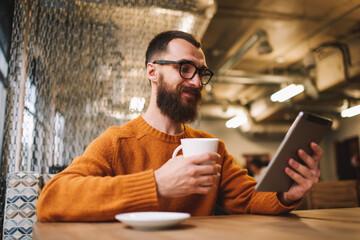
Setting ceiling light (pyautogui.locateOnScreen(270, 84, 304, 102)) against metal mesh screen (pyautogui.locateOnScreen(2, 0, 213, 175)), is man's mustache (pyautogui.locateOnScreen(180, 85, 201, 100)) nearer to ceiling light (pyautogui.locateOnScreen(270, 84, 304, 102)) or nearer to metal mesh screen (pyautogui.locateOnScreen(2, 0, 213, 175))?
metal mesh screen (pyautogui.locateOnScreen(2, 0, 213, 175))

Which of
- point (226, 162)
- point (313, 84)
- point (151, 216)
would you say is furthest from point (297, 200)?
point (313, 84)

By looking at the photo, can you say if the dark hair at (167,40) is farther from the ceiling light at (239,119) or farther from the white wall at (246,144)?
the white wall at (246,144)

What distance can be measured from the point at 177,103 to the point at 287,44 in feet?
17.7

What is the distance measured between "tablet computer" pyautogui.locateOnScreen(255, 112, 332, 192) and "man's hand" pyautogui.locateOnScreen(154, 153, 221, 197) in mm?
207

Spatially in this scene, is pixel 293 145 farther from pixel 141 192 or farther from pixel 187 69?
pixel 187 69

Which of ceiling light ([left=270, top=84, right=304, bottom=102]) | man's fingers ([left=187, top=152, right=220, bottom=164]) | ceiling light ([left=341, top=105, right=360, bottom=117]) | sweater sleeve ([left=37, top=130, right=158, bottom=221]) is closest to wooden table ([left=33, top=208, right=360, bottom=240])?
sweater sleeve ([left=37, top=130, right=158, bottom=221])

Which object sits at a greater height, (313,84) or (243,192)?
(313,84)

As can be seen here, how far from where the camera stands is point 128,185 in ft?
2.90

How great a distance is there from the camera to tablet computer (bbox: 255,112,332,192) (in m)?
0.89

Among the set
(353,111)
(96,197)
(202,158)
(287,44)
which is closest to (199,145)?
(202,158)

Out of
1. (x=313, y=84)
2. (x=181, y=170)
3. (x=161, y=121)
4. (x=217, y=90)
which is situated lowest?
(x=181, y=170)

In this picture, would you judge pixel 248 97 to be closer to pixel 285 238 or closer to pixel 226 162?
pixel 226 162

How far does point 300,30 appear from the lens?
547 cm

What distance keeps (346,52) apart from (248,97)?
398cm
